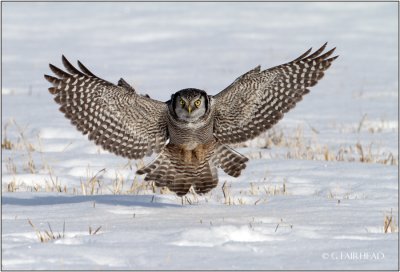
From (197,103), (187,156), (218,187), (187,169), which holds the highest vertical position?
(197,103)

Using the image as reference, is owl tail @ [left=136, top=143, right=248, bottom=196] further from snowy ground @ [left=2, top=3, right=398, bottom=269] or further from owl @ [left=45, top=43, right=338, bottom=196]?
snowy ground @ [left=2, top=3, right=398, bottom=269]

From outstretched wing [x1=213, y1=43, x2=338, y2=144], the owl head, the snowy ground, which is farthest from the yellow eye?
the snowy ground

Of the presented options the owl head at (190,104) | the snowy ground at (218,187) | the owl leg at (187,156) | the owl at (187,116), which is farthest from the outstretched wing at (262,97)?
the snowy ground at (218,187)

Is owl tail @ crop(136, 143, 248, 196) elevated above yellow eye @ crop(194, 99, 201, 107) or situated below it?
below

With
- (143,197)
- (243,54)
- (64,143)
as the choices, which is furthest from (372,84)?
(143,197)

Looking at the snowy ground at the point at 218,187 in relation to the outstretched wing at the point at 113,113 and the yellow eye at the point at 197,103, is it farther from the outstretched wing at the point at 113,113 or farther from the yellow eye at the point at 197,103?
the yellow eye at the point at 197,103

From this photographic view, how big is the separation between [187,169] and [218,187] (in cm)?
77

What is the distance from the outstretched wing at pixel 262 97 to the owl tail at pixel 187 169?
0.95ft

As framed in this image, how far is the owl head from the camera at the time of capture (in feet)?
23.8

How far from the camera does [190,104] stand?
23.7ft

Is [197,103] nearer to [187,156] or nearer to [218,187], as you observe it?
[187,156]

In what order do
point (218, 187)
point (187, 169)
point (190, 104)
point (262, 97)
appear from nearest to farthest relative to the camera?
1. point (190, 104)
2. point (187, 169)
3. point (262, 97)
4. point (218, 187)

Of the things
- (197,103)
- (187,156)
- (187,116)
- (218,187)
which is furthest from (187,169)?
(218,187)

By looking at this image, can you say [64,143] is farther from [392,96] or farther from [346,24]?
[346,24]
